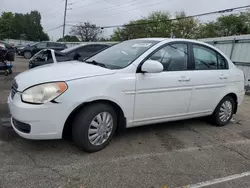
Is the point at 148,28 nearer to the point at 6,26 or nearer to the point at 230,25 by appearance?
the point at 230,25

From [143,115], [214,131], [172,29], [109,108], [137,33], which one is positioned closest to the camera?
[109,108]

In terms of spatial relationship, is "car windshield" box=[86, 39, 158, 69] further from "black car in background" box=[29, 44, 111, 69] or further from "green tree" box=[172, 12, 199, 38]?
"green tree" box=[172, 12, 199, 38]

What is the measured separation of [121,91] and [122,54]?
33.4 inches

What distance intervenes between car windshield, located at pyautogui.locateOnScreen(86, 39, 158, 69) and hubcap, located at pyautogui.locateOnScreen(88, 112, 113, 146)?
74cm

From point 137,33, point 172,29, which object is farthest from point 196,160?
point 137,33

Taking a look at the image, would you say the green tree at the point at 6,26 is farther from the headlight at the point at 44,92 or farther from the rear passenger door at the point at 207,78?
the headlight at the point at 44,92

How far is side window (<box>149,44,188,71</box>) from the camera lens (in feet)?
12.3

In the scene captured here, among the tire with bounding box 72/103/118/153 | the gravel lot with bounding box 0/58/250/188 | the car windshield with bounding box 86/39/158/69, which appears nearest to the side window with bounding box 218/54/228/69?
the gravel lot with bounding box 0/58/250/188

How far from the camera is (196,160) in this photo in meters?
3.23

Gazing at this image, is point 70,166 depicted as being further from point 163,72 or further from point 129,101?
point 163,72

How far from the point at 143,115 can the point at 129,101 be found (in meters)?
0.37

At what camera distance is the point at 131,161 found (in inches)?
120

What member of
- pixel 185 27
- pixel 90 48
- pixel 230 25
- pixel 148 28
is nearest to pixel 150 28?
pixel 148 28

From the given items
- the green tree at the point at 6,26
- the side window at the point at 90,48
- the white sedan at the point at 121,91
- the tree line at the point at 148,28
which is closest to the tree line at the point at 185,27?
the tree line at the point at 148,28
